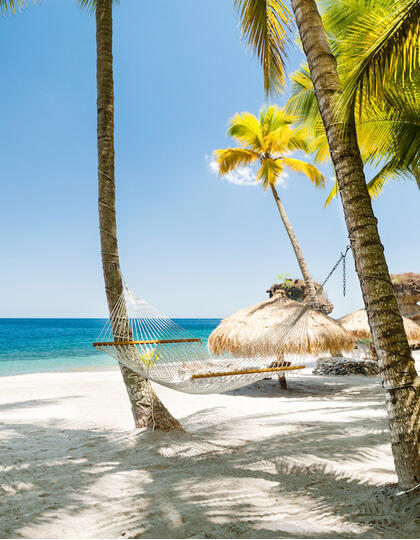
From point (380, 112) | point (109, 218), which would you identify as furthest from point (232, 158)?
point (109, 218)

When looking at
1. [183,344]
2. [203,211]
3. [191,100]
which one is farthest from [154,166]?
[183,344]

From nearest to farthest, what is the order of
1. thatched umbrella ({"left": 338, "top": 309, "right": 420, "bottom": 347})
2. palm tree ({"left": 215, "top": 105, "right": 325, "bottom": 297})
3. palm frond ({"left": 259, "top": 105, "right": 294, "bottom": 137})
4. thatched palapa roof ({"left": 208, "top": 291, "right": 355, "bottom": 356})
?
thatched palapa roof ({"left": 208, "top": 291, "right": 355, "bottom": 356}) < thatched umbrella ({"left": 338, "top": 309, "right": 420, "bottom": 347}) < palm tree ({"left": 215, "top": 105, "right": 325, "bottom": 297}) < palm frond ({"left": 259, "top": 105, "right": 294, "bottom": 137})

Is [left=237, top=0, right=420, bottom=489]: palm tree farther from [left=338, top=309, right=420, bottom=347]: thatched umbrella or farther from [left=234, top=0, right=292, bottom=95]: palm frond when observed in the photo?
[left=338, top=309, right=420, bottom=347]: thatched umbrella

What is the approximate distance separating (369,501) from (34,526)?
1.23m

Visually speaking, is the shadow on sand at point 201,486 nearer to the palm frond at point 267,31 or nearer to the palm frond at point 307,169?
the palm frond at point 267,31

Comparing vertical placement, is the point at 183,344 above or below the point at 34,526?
above

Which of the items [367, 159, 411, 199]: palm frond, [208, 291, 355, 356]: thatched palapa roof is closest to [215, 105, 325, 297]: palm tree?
[367, 159, 411, 199]: palm frond

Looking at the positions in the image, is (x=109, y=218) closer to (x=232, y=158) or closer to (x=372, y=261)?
(x=372, y=261)

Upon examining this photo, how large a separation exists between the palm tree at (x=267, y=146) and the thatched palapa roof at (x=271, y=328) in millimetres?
2741

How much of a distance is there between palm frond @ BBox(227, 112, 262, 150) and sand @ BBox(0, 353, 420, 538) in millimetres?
5425

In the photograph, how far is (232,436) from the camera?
7.88ft

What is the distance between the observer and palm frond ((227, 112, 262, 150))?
7.10 meters

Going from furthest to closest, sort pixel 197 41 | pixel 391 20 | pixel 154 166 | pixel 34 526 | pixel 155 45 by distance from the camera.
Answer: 1. pixel 154 166
2. pixel 155 45
3. pixel 197 41
4. pixel 391 20
5. pixel 34 526

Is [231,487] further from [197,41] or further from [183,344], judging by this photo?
[197,41]
